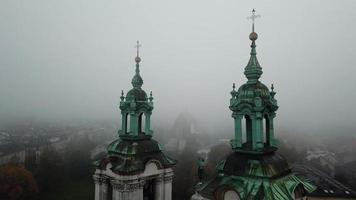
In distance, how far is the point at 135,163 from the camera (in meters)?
16.6

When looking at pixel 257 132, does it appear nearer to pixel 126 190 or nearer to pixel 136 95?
pixel 126 190

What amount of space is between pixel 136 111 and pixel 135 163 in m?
2.95

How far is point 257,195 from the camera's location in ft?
37.1

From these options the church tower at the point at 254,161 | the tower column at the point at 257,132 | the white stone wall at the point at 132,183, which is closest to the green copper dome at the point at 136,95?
the white stone wall at the point at 132,183

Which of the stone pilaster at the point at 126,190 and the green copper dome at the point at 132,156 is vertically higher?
the green copper dome at the point at 132,156

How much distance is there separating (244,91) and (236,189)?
3758mm

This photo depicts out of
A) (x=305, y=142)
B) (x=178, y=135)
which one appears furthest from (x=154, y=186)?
(x=178, y=135)

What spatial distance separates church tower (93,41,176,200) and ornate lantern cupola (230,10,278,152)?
5.84 metres

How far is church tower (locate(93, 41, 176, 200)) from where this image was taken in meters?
16.3

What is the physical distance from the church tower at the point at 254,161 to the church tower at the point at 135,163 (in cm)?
419

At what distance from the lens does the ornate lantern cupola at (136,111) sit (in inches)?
703

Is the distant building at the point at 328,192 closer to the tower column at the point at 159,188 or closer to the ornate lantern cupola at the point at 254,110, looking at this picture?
the tower column at the point at 159,188

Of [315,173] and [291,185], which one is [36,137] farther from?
[291,185]

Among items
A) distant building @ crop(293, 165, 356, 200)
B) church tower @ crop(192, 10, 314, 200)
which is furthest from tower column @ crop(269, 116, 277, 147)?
distant building @ crop(293, 165, 356, 200)
